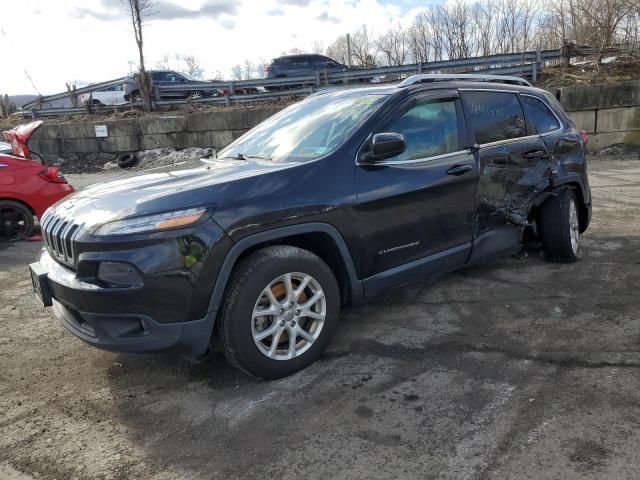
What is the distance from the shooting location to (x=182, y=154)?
15984 mm

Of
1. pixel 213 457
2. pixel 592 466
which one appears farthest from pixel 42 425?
pixel 592 466

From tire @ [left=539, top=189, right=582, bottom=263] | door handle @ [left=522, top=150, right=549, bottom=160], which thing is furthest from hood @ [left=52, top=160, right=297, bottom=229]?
tire @ [left=539, top=189, right=582, bottom=263]

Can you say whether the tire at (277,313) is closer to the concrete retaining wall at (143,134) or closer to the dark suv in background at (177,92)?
the concrete retaining wall at (143,134)

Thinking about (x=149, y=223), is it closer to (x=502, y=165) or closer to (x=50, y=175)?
(x=502, y=165)

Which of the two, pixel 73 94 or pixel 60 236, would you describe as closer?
pixel 60 236

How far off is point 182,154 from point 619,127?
1196 cm

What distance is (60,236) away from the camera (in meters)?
3.05

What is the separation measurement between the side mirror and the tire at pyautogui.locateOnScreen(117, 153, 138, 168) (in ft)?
47.5

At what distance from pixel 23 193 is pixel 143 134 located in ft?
33.6

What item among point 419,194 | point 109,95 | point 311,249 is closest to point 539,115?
point 419,194

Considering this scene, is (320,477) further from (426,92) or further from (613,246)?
(613,246)

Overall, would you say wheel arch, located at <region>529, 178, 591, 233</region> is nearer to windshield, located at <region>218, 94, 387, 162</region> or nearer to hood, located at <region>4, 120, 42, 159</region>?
windshield, located at <region>218, 94, 387, 162</region>

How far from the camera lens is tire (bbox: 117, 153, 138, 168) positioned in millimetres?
16344

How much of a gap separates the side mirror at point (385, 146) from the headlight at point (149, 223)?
1.24 m
